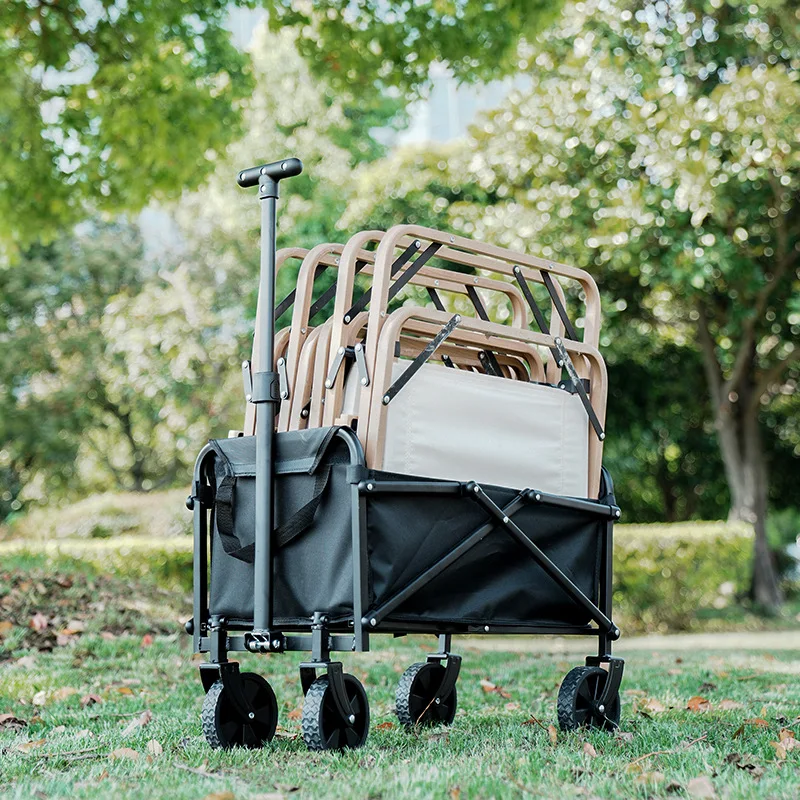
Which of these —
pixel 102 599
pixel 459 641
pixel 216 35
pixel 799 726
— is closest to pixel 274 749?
pixel 799 726

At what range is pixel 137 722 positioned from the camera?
3955 mm

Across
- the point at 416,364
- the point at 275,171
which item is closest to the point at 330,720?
the point at 416,364

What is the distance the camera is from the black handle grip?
345 centimetres

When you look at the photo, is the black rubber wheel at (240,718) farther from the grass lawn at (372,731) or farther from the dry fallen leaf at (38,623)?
the dry fallen leaf at (38,623)

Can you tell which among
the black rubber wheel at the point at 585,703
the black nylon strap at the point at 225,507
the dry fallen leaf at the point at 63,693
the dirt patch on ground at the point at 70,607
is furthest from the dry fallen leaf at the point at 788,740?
the dirt patch on ground at the point at 70,607

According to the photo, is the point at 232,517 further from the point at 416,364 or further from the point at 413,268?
the point at 413,268

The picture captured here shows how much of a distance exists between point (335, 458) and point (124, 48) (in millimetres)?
6698

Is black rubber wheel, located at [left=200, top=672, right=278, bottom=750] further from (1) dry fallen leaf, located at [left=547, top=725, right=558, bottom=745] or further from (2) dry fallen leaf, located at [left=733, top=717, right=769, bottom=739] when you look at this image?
(2) dry fallen leaf, located at [left=733, top=717, right=769, bottom=739]

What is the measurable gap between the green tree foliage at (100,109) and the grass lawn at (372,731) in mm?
3631

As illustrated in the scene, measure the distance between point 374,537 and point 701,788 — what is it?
1119 mm

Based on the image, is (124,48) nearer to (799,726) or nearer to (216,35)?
(216,35)

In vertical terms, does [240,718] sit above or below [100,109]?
below

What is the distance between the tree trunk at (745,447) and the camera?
13.0 m

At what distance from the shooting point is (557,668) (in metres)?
6.36
